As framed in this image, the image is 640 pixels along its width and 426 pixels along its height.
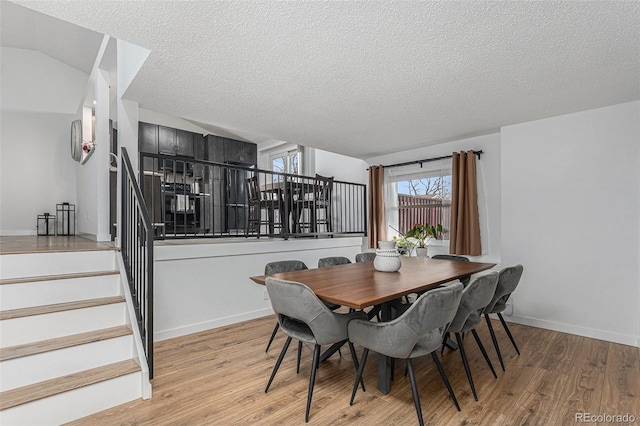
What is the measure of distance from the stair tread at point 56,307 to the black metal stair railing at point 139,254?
0.18m

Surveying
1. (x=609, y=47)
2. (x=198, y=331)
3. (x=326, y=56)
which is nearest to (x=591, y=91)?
(x=609, y=47)

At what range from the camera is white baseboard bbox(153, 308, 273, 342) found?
10.7 ft

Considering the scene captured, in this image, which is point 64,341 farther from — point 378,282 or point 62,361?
point 378,282

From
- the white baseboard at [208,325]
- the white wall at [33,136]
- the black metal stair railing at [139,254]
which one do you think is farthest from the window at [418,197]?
the white wall at [33,136]

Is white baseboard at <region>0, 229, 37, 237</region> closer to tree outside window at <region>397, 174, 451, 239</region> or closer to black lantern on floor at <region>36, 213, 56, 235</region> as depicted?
black lantern on floor at <region>36, 213, 56, 235</region>

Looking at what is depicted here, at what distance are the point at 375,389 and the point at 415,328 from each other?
0.81 metres

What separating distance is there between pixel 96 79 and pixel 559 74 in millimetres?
5198

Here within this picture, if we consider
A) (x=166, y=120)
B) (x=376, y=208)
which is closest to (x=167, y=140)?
(x=166, y=120)

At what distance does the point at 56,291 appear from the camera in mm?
2377

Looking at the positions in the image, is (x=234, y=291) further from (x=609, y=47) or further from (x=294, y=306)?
(x=609, y=47)

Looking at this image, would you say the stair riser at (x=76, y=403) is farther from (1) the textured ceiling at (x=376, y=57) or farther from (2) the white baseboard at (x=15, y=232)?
(2) the white baseboard at (x=15, y=232)

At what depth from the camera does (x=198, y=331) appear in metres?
3.50

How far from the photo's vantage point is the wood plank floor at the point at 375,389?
6.40 feet

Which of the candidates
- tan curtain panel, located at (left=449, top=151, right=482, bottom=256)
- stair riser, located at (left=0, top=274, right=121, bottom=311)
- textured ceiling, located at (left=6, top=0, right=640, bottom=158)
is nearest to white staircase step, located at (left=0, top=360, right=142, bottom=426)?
stair riser, located at (left=0, top=274, right=121, bottom=311)
